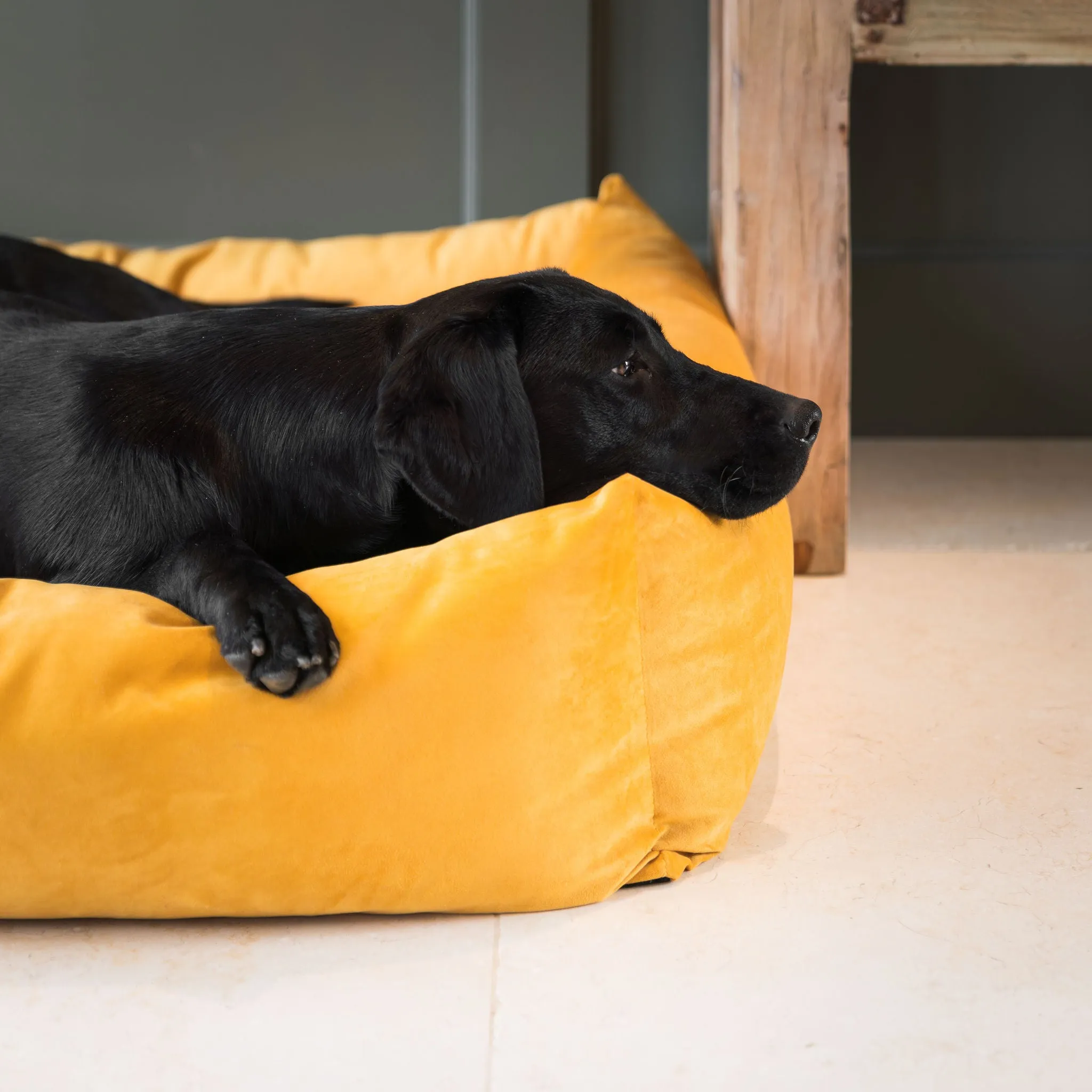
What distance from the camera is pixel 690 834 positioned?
127 centimetres

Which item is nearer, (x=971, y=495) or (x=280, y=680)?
(x=280, y=680)

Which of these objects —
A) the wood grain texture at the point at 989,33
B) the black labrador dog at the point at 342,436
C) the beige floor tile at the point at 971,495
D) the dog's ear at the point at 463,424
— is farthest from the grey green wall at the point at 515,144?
the dog's ear at the point at 463,424

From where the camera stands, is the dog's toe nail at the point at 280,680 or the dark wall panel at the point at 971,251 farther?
the dark wall panel at the point at 971,251

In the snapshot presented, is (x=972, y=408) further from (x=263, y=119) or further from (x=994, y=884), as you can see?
(x=994, y=884)

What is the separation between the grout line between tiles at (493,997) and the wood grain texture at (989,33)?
5.62 feet

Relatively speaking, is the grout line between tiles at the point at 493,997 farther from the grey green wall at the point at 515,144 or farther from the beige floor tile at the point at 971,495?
the grey green wall at the point at 515,144

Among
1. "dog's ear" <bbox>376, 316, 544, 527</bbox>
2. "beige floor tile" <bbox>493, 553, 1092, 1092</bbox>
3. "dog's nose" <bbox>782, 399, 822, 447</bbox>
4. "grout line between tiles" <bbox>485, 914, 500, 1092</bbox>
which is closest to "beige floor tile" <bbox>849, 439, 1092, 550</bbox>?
"beige floor tile" <bbox>493, 553, 1092, 1092</bbox>

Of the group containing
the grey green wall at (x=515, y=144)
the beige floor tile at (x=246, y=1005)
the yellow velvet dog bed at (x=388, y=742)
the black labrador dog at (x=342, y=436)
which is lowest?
the beige floor tile at (x=246, y=1005)

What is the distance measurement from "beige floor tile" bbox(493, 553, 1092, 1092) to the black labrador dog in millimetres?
389

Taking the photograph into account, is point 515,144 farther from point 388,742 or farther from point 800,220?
point 388,742

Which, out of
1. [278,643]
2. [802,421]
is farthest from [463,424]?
[802,421]

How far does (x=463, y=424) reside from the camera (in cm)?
125

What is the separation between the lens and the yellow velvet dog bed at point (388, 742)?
1134mm

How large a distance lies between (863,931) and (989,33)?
1684mm
